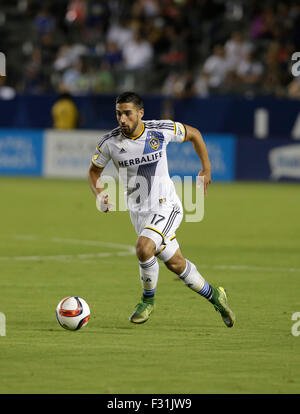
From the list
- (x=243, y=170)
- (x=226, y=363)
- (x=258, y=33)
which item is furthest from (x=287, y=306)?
(x=258, y=33)

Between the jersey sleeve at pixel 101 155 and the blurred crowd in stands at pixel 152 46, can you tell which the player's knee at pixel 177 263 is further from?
the blurred crowd in stands at pixel 152 46

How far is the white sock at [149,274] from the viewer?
8.83 metres

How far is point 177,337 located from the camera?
27.2 feet

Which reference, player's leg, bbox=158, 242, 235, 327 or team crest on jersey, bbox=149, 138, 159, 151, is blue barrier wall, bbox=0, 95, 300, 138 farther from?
player's leg, bbox=158, 242, 235, 327

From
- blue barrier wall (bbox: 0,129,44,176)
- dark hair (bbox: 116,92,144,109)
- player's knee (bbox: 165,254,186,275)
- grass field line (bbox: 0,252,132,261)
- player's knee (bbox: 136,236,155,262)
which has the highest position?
dark hair (bbox: 116,92,144,109)

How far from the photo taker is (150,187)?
903cm

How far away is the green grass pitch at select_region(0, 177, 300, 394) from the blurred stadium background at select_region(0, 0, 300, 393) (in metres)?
0.02

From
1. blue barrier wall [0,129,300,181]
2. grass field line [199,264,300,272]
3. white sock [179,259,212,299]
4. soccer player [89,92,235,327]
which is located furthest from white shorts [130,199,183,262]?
blue barrier wall [0,129,300,181]

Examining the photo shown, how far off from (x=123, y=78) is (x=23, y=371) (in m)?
21.9

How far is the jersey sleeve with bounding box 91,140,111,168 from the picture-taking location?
909cm

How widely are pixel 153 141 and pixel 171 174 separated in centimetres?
1594

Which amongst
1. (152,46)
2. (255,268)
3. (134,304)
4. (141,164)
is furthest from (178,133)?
(152,46)

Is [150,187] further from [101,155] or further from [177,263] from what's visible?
[177,263]

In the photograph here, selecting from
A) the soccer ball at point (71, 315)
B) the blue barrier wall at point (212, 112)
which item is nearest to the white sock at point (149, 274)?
the soccer ball at point (71, 315)
